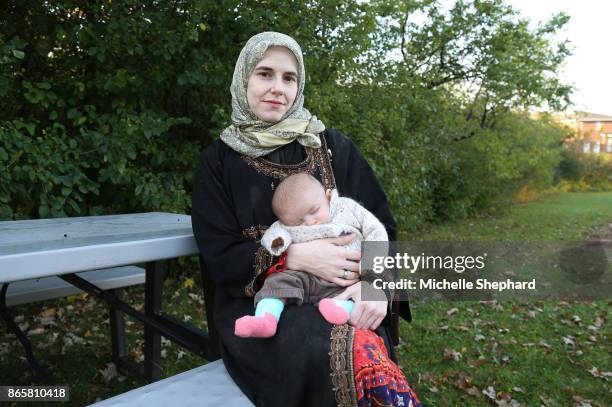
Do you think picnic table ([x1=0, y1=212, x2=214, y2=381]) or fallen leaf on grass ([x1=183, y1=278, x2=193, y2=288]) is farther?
fallen leaf on grass ([x1=183, y1=278, x2=193, y2=288])

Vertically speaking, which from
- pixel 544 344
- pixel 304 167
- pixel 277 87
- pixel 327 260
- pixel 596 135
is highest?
pixel 596 135

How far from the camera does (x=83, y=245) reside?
1558 mm

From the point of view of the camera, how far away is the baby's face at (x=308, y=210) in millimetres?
1700

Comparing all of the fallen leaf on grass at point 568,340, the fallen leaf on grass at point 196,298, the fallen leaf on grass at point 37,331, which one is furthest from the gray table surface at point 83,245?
the fallen leaf on grass at point 568,340

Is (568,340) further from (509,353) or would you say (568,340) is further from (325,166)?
(325,166)

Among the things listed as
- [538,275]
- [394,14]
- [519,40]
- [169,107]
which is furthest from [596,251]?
[169,107]

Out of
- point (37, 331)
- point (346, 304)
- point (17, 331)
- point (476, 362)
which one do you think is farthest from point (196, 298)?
point (346, 304)

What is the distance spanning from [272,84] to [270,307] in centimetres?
90

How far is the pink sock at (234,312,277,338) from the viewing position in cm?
152

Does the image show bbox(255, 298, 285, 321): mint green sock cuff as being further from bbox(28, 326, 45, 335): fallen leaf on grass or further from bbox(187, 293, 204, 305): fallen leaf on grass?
bbox(187, 293, 204, 305): fallen leaf on grass

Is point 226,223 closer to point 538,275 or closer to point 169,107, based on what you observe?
point 169,107

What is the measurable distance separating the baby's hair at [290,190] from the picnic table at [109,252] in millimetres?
410

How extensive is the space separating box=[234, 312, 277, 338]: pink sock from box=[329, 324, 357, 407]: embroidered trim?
20 cm

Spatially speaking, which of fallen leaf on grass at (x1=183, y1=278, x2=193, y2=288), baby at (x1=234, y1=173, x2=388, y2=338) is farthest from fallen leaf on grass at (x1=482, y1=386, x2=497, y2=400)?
fallen leaf on grass at (x1=183, y1=278, x2=193, y2=288)
